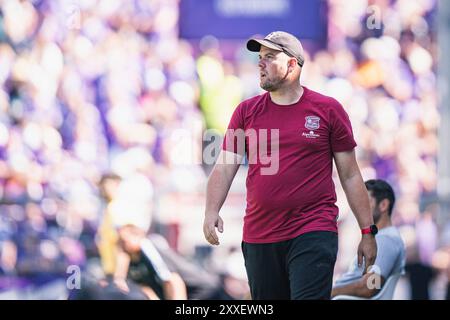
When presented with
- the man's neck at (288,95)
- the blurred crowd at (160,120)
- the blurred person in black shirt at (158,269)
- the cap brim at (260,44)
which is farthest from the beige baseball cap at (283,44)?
the blurred person in black shirt at (158,269)

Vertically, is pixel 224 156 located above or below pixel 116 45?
below

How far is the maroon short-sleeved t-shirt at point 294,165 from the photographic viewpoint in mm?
4824

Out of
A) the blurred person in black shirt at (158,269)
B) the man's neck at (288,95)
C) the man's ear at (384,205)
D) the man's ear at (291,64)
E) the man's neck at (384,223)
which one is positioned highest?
the man's ear at (291,64)

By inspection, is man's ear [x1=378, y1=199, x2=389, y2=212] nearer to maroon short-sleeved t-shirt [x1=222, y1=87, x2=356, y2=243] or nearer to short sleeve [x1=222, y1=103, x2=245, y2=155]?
maroon short-sleeved t-shirt [x1=222, y1=87, x2=356, y2=243]

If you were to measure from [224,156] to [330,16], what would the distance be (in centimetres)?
279

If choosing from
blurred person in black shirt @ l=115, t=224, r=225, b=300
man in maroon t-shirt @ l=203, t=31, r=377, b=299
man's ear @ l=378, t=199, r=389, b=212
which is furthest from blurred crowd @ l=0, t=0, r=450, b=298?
man in maroon t-shirt @ l=203, t=31, r=377, b=299

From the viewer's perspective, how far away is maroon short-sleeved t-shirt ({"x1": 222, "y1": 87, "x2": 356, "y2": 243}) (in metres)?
4.82

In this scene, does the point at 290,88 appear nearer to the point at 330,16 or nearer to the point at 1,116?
the point at 330,16

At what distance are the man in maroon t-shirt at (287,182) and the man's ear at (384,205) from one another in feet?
3.41

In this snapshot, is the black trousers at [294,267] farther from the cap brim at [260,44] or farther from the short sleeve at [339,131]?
the cap brim at [260,44]

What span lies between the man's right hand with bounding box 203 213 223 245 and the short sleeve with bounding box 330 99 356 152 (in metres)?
0.65

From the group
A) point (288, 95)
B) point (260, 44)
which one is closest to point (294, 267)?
point (288, 95)

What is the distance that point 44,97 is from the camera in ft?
25.1
